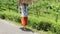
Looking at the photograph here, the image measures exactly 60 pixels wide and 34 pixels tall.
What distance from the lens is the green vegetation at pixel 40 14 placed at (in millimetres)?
10023

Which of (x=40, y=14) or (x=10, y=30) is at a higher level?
(x=40, y=14)

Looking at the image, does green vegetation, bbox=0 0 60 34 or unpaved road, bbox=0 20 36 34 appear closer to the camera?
unpaved road, bbox=0 20 36 34

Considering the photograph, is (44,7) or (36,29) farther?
(44,7)

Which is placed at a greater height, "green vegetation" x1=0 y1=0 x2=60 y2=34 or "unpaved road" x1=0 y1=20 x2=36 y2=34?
"green vegetation" x1=0 y1=0 x2=60 y2=34

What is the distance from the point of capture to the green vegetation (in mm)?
10023

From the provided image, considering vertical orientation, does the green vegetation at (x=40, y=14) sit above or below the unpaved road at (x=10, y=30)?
above

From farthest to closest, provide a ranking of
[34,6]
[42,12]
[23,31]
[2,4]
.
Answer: [2,4], [34,6], [42,12], [23,31]

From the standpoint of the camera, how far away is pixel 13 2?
52.7 feet

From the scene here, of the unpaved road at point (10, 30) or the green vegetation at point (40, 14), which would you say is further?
the green vegetation at point (40, 14)

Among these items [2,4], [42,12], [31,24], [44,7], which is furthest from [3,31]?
[2,4]

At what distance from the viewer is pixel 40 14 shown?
41.5 ft

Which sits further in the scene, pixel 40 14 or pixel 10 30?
pixel 40 14

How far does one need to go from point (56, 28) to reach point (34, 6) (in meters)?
4.80

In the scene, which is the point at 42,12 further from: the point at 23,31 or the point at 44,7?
the point at 23,31
